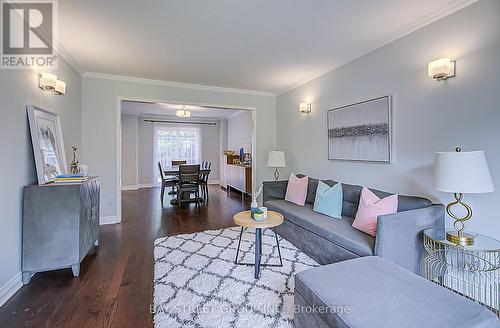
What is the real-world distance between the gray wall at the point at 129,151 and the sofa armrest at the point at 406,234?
306 inches

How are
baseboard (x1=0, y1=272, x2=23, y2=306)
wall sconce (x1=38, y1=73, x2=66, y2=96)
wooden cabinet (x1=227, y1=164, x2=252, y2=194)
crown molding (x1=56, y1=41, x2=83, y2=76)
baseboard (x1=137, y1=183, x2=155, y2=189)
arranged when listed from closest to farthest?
1. baseboard (x1=0, y1=272, x2=23, y2=306)
2. wall sconce (x1=38, y1=73, x2=66, y2=96)
3. crown molding (x1=56, y1=41, x2=83, y2=76)
4. wooden cabinet (x1=227, y1=164, x2=252, y2=194)
5. baseboard (x1=137, y1=183, x2=155, y2=189)

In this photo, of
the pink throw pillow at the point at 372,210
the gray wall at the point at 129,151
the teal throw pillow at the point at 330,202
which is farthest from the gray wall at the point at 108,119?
the gray wall at the point at 129,151

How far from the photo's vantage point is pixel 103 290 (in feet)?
6.68

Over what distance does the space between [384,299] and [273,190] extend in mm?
2613

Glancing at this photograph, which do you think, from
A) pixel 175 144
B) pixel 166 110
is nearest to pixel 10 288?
pixel 166 110

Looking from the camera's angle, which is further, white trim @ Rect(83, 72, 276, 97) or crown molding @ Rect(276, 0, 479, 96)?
white trim @ Rect(83, 72, 276, 97)

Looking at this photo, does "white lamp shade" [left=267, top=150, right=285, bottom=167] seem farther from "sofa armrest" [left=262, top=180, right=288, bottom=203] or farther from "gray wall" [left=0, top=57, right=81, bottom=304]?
"gray wall" [left=0, top=57, right=81, bottom=304]

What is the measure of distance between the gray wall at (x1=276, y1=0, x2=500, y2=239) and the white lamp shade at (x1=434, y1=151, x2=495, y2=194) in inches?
14.2

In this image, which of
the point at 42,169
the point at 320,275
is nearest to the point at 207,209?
the point at 42,169

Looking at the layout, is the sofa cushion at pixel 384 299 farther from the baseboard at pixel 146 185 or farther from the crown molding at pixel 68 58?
the baseboard at pixel 146 185

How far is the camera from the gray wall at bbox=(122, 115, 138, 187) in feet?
25.4

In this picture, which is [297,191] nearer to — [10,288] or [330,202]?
[330,202]

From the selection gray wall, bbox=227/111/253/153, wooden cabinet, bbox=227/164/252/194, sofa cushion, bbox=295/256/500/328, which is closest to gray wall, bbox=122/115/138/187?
gray wall, bbox=227/111/253/153

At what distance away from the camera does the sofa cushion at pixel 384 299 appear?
1.08 metres
